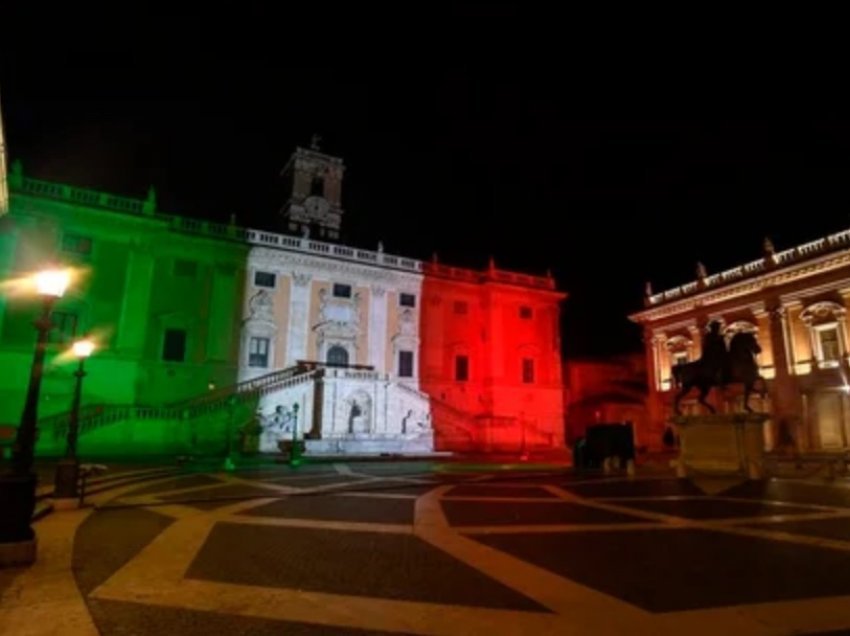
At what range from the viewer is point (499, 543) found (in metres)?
7.14

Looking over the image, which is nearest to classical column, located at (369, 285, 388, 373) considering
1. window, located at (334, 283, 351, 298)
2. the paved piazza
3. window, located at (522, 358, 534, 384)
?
window, located at (334, 283, 351, 298)

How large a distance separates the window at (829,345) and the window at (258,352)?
35133 mm

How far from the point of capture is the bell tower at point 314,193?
46406mm

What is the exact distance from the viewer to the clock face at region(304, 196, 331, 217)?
46750 millimetres

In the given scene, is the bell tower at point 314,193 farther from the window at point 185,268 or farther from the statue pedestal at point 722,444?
the statue pedestal at point 722,444

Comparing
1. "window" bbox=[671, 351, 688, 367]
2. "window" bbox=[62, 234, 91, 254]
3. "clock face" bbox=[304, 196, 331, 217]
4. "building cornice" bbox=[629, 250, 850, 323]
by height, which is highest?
"clock face" bbox=[304, 196, 331, 217]

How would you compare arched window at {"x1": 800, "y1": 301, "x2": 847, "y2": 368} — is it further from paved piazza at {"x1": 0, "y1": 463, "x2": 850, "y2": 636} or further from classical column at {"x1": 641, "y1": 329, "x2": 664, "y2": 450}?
paved piazza at {"x1": 0, "y1": 463, "x2": 850, "y2": 636}

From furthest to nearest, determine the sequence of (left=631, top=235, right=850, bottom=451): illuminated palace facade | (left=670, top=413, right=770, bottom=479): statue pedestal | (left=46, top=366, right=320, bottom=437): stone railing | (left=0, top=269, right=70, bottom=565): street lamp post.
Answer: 1. (left=631, top=235, right=850, bottom=451): illuminated palace facade
2. (left=46, top=366, right=320, bottom=437): stone railing
3. (left=670, top=413, right=770, bottom=479): statue pedestal
4. (left=0, top=269, right=70, bottom=565): street lamp post

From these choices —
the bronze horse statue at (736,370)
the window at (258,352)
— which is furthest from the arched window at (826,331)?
the window at (258,352)

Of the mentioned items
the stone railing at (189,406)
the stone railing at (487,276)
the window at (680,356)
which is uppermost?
the stone railing at (487,276)

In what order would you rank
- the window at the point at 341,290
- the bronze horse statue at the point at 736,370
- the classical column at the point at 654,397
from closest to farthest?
the bronze horse statue at the point at 736,370
the window at the point at 341,290
the classical column at the point at 654,397

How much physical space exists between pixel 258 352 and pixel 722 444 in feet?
92.9

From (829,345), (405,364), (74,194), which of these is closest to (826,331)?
(829,345)

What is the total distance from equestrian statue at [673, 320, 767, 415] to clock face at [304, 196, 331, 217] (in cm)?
3558
